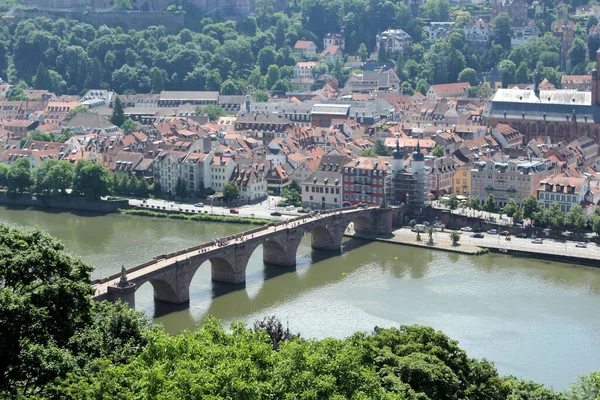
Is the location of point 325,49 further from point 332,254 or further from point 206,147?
point 332,254

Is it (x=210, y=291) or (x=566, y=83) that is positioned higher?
(x=566, y=83)

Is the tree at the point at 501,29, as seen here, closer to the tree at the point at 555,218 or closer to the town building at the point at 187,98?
the town building at the point at 187,98

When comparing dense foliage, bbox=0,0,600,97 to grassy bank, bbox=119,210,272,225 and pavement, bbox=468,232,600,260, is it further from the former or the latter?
pavement, bbox=468,232,600,260

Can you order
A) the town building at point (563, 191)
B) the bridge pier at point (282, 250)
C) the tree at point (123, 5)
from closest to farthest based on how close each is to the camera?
the bridge pier at point (282, 250) → the town building at point (563, 191) → the tree at point (123, 5)

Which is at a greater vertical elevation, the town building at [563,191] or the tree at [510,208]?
the town building at [563,191]

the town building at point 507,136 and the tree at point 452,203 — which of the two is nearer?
the tree at point 452,203

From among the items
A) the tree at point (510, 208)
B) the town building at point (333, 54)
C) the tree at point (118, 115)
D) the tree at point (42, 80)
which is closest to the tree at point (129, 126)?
the tree at point (118, 115)

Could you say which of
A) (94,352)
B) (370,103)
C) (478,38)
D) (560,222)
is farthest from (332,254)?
(478,38)
